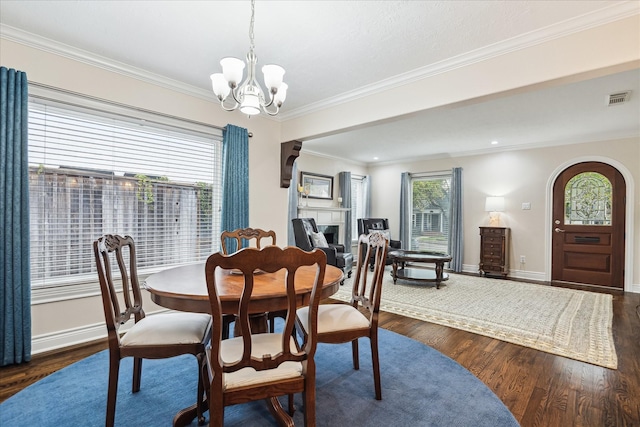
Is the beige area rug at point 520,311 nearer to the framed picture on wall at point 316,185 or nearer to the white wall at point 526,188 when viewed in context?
the white wall at point 526,188

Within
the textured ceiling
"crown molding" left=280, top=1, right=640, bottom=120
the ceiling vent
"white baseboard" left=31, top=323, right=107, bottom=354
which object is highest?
the textured ceiling

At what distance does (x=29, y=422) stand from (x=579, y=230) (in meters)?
7.10

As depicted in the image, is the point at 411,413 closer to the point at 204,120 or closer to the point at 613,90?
the point at 204,120

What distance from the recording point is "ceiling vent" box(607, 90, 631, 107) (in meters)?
3.31

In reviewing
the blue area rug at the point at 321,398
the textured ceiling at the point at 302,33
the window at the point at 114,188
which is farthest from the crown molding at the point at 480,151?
the blue area rug at the point at 321,398

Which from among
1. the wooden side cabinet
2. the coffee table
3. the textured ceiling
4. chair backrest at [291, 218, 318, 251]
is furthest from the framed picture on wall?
the wooden side cabinet

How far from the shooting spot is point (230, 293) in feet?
→ 4.84

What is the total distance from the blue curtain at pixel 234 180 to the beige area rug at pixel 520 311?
1827mm

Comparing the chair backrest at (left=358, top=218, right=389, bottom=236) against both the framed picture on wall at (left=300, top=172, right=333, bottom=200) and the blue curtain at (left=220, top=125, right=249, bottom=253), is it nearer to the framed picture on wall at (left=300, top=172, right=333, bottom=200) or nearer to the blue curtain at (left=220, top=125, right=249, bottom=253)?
the framed picture on wall at (left=300, top=172, right=333, bottom=200)

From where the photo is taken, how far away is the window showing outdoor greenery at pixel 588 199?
198 inches

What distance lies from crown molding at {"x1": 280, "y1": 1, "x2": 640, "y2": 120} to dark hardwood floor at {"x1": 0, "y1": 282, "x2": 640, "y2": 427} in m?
2.43

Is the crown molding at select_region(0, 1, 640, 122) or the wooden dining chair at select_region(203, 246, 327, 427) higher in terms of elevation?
the crown molding at select_region(0, 1, 640, 122)

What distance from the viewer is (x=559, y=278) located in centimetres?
541

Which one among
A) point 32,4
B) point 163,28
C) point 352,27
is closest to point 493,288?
point 352,27
